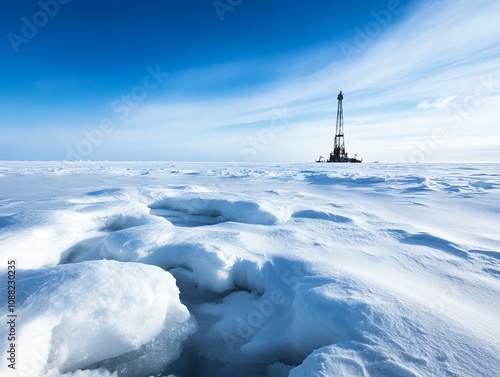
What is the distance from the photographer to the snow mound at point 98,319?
192 cm

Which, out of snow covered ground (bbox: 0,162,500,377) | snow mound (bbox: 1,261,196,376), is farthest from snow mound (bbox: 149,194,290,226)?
snow mound (bbox: 1,261,196,376)

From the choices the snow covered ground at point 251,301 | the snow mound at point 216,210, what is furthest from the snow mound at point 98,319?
the snow mound at point 216,210

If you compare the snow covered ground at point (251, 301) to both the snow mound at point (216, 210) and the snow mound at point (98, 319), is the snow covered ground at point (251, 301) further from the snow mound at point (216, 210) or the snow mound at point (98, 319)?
the snow mound at point (216, 210)

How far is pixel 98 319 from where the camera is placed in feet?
A: 6.98

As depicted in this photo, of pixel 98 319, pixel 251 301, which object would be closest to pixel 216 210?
pixel 251 301

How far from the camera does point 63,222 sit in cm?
441

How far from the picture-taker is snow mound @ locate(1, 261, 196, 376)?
6.31 ft

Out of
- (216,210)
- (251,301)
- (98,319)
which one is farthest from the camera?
(216,210)

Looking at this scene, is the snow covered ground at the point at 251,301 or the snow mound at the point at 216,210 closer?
the snow covered ground at the point at 251,301

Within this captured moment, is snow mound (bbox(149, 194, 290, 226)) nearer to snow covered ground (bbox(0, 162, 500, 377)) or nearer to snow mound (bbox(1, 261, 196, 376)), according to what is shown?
snow covered ground (bbox(0, 162, 500, 377))

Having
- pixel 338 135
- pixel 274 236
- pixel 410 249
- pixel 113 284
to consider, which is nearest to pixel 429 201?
pixel 410 249

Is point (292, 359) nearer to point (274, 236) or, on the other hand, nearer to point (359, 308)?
point (359, 308)

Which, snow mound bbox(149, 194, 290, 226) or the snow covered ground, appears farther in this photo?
snow mound bbox(149, 194, 290, 226)

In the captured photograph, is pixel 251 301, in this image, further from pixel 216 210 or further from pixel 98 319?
pixel 216 210
